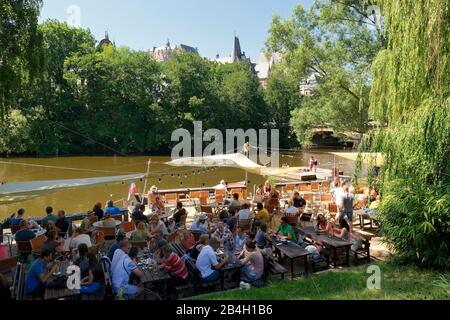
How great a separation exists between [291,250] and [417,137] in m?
3.24

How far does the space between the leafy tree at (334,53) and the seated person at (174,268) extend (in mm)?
12533

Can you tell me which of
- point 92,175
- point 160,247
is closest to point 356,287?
point 160,247

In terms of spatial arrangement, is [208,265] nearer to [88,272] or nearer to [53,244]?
[88,272]

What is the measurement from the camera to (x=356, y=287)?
6.27 meters

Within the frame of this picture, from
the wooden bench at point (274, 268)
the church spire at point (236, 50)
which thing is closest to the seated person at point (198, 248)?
the wooden bench at point (274, 268)

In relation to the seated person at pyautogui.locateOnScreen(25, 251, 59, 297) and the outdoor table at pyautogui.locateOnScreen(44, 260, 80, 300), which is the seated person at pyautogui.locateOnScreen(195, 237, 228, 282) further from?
the seated person at pyautogui.locateOnScreen(25, 251, 59, 297)

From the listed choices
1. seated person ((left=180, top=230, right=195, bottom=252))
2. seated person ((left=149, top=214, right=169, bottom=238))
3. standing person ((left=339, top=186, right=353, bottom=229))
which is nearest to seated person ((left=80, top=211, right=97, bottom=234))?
seated person ((left=149, top=214, right=169, bottom=238))

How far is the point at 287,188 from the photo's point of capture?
16703 mm

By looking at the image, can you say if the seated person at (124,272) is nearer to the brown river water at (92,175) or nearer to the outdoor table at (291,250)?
the outdoor table at (291,250)

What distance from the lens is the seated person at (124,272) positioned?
591 centimetres

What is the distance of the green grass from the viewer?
221 inches

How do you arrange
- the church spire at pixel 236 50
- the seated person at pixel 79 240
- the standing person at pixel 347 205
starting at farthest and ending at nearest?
1. the church spire at pixel 236 50
2. the standing person at pixel 347 205
3. the seated person at pixel 79 240

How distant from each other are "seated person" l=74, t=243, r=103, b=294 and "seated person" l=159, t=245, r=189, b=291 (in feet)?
3.23
